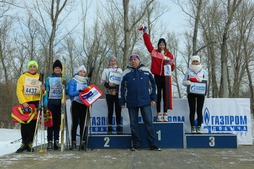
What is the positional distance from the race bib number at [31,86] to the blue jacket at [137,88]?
1678 millimetres

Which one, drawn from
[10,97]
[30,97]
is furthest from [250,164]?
[10,97]

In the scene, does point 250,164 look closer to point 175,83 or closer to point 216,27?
point 216,27

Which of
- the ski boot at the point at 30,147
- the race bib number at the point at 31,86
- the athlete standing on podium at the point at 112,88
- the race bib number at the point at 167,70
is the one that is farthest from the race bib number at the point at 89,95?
the race bib number at the point at 167,70

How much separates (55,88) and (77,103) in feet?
1.85

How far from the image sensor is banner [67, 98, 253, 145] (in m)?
6.90

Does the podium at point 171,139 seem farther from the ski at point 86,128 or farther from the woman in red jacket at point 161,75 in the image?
the woman in red jacket at point 161,75

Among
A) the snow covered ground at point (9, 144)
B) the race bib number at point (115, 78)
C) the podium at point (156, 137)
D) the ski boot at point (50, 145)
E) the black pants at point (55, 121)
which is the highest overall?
the race bib number at point (115, 78)

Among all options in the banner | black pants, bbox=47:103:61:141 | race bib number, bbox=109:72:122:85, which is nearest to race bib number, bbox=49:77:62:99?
black pants, bbox=47:103:61:141

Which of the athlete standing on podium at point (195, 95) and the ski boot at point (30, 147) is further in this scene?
the athlete standing on podium at point (195, 95)

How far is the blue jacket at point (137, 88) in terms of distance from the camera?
5.66 m

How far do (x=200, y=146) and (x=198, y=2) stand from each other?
1589 cm

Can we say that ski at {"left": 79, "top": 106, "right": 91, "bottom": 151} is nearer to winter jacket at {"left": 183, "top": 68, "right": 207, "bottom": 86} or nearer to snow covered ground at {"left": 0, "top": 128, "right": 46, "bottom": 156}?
winter jacket at {"left": 183, "top": 68, "right": 207, "bottom": 86}

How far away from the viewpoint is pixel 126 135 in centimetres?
593

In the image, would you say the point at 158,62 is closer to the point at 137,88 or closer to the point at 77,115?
the point at 137,88
